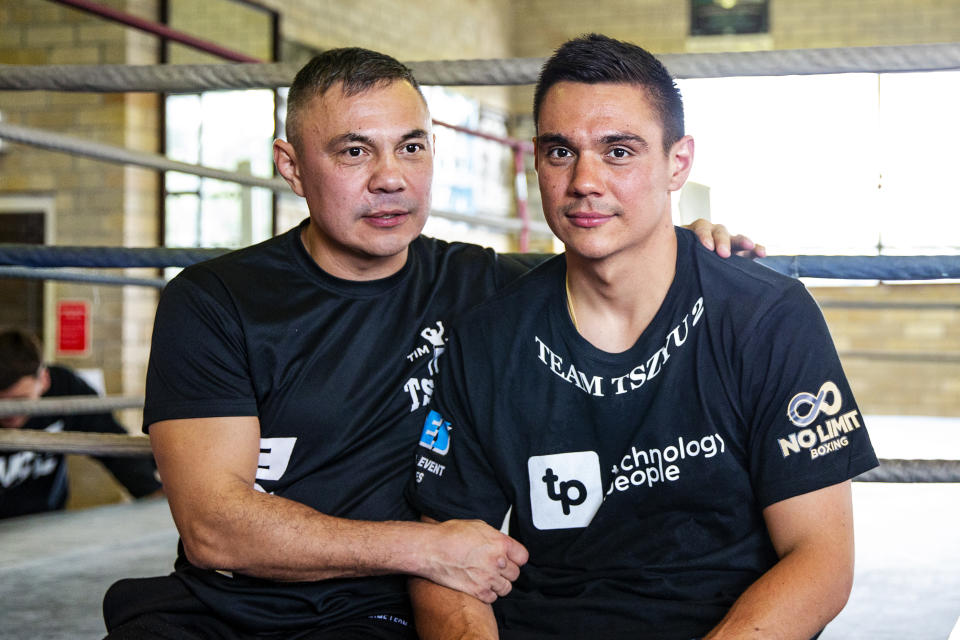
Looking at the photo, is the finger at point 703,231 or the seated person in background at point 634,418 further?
the finger at point 703,231

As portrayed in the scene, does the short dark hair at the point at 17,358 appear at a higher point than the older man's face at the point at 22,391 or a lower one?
higher

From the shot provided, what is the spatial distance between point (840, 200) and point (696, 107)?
1.38m

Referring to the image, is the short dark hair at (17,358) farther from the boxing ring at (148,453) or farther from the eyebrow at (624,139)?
the eyebrow at (624,139)

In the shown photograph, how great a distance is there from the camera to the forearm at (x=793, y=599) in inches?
43.8

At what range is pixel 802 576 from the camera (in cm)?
112

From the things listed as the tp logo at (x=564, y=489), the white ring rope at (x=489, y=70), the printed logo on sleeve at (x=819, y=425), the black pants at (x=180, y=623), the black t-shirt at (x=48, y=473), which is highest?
the white ring rope at (x=489, y=70)

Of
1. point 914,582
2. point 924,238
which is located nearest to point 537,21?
point 924,238

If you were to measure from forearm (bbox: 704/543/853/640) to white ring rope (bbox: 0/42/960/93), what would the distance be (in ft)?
2.26

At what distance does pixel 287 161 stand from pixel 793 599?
35.6 inches

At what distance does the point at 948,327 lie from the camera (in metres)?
8.19

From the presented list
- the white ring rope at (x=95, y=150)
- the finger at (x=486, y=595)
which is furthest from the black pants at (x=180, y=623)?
the white ring rope at (x=95, y=150)

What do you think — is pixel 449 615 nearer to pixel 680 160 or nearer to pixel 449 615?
pixel 449 615

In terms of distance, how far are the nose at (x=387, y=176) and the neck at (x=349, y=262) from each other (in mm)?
97

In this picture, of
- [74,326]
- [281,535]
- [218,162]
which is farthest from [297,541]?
[218,162]
